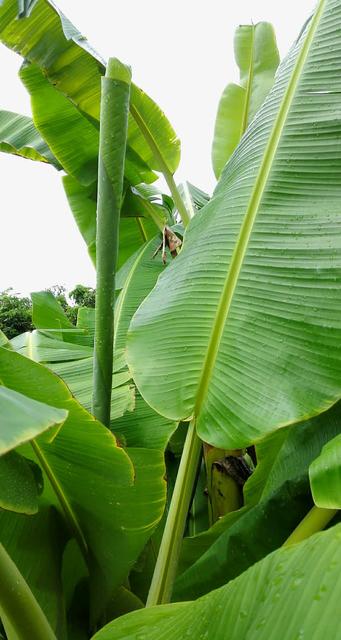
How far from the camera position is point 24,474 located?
27.6 inches

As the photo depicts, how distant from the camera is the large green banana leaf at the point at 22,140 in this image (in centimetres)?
158

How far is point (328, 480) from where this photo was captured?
524mm

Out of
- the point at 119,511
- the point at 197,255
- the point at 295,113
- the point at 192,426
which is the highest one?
the point at 295,113

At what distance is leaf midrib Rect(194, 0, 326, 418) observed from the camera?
80cm

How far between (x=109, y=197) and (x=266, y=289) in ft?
1.17

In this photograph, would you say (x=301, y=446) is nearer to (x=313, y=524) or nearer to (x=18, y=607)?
(x=313, y=524)

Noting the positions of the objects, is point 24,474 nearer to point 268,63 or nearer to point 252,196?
point 252,196

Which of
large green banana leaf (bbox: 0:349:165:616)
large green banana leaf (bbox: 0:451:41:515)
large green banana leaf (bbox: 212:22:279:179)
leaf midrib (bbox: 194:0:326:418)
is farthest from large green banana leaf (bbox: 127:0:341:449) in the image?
large green banana leaf (bbox: 212:22:279:179)

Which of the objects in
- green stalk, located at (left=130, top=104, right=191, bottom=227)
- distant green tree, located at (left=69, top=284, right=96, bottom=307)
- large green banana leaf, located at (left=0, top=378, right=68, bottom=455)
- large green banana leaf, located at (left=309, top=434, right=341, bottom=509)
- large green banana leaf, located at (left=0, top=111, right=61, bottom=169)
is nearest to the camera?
large green banana leaf, located at (left=0, top=378, right=68, bottom=455)

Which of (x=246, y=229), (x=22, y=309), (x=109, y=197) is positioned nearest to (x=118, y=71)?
(x=109, y=197)

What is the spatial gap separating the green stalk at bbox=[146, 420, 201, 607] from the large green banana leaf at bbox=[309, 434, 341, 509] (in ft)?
1.03

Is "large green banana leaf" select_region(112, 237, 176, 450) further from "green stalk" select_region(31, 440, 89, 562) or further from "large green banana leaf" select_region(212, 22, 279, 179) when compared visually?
"large green banana leaf" select_region(212, 22, 279, 179)

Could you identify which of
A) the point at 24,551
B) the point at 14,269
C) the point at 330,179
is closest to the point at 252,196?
the point at 330,179

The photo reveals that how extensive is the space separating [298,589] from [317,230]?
0.52m
